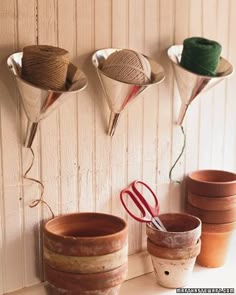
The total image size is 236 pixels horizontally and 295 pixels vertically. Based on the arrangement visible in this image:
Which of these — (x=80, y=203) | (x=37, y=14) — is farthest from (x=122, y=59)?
(x=80, y=203)

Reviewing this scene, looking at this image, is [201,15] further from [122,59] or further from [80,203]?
[80,203]

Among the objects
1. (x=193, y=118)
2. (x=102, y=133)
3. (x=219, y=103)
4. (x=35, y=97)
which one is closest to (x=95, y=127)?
(x=102, y=133)

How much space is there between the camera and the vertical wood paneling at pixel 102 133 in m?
1.14

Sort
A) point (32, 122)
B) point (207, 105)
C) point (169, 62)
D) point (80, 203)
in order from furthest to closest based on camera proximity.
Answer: point (207, 105), point (169, 62), point (80, 203), point (32, 122)

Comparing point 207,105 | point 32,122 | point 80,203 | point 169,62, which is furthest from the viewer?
point 207,105

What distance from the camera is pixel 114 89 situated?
1100 mm

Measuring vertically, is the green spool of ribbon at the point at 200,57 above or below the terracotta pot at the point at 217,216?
above

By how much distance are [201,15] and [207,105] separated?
0.83ft

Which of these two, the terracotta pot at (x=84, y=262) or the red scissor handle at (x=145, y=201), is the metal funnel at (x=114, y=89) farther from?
the terracotta pot at (x=84, y=262)

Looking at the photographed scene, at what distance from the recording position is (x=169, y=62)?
1282 millimetres

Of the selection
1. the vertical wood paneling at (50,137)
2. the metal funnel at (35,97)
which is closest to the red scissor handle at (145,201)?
the vertical wood paneling at (50,137)

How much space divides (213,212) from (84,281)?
45cm

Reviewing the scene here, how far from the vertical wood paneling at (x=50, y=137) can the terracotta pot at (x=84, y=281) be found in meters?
0.15

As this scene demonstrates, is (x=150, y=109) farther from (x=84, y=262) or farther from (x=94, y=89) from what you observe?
(x=84, y=262)
